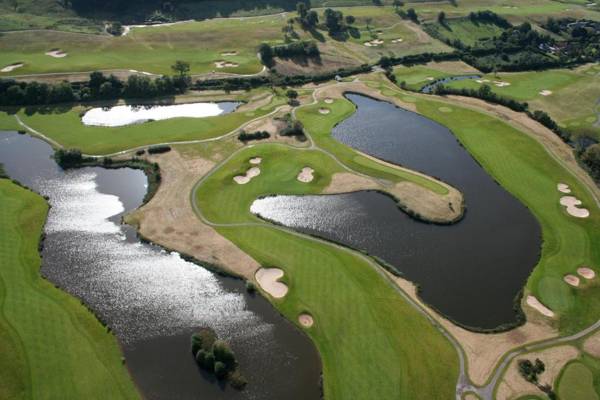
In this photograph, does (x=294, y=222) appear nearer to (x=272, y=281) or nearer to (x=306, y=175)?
(x=272, y=281)

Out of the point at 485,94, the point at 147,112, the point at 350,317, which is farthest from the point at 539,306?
the point at 147,112

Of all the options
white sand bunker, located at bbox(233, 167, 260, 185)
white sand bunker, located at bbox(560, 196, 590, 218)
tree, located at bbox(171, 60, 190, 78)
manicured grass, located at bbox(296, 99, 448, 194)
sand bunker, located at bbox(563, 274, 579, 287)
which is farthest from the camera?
tree, located at bbox(171, 60, 190, 78)

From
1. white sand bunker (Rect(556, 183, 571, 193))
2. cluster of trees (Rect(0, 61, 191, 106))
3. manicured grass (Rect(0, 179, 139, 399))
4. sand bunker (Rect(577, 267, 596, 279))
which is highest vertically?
cluster of trees (Rect(0, 61, 191, 106))

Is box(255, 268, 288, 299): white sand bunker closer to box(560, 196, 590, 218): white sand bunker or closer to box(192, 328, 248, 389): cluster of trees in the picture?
box(192, 328, 248, 389): cluster of trees

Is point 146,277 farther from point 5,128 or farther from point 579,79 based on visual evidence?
point 579,79

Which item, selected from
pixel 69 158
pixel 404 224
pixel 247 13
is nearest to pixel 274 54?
pixel 247 13

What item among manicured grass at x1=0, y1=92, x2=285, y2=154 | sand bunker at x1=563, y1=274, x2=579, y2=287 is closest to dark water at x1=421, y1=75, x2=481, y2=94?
manicured grass at x1=0, y1=92, x2=285, y2=154

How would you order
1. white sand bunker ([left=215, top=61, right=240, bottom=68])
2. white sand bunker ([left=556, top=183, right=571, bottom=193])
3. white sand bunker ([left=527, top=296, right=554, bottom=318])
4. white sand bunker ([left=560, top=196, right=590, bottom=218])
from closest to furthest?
white sand bunker ([left=527, top=296, right=554, bottom=318]) < white sand bunker ([left=560, top=196, right=590, bottom=218]) < white sand bunker ([left=556, top=183, right=571, bottom=193]) < white sand bunker ([left=215, top=61, right=240, bottom=68])

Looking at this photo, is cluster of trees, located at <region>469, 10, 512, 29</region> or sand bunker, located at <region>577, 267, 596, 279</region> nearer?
sand bunker, located at <region>577, 267, 596, 279</region>
